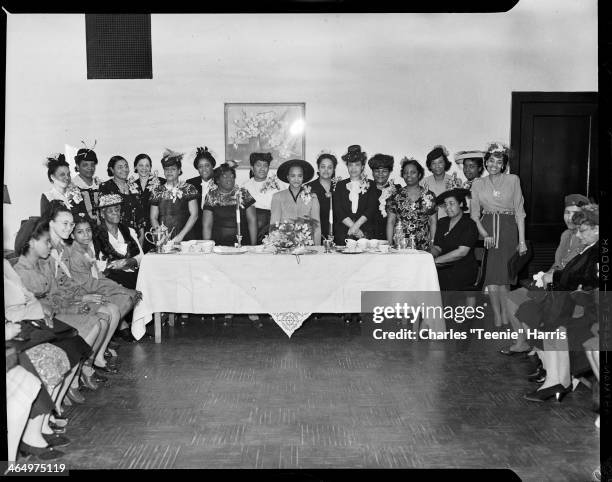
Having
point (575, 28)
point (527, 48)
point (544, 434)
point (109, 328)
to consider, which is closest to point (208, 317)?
point (109, 328)

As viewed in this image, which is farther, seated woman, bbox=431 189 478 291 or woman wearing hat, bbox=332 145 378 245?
woman wearing hat, bbox=332 145 378 245

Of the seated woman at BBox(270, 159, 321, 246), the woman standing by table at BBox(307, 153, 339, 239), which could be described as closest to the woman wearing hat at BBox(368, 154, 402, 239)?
the woman standing by table at BBox(307, 153, 339, 239)

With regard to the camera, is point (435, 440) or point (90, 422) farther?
point (90, 422)

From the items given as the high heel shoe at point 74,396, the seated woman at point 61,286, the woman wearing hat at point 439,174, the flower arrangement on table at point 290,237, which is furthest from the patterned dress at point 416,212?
the high heel shoe at point 74,396

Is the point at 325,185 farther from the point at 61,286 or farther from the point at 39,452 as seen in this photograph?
the point at 39,452

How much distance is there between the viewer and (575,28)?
257 inches

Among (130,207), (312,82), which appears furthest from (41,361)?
(312,82)

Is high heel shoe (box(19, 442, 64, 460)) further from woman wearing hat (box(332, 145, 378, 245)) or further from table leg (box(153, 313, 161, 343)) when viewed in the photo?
woman wearing hat (box(332, 145, 378, 245))

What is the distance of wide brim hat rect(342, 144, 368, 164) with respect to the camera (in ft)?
23.3

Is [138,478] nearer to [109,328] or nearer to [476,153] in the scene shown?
[109,328]

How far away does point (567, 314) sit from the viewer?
416cm

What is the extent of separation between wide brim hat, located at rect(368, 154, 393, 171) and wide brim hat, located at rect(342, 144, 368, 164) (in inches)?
3.7

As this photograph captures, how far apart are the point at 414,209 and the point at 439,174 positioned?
0.66 meters

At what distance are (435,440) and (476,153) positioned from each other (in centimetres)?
416
